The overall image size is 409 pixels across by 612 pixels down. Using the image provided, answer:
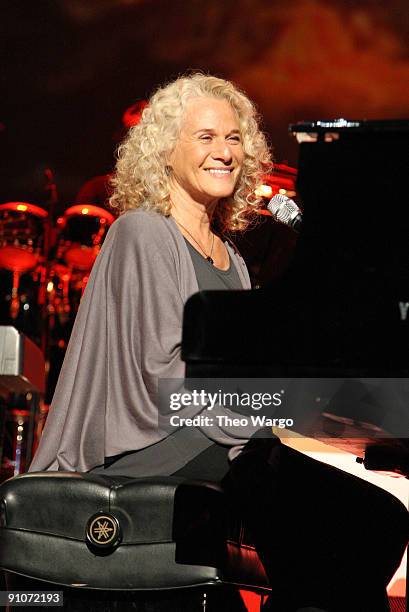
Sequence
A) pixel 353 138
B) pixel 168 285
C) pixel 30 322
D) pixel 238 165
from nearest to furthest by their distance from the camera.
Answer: pixel 353 138 < pixel 168 285 < pixel 238 165 < pixel 30 322

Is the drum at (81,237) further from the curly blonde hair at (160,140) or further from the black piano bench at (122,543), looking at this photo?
the black piano bench at (122,543)

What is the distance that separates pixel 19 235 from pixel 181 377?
4238 mm

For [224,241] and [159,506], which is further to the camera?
[224,241]

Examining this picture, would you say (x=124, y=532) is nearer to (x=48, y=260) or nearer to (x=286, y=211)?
(x=286, y=211)

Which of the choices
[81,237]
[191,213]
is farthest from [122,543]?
[81,237]

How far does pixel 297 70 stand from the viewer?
566 centimetres

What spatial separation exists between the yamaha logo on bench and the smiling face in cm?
78

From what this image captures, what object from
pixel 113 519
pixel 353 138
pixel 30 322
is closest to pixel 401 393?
pixel 353 138

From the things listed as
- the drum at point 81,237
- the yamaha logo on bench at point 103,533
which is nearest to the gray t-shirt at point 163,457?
the yamaha logo on bench at point 103,533

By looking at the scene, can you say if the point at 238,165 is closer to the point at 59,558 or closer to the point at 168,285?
the point at 168,285

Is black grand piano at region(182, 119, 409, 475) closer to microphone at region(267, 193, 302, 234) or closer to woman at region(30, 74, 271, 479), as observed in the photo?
microphone at region(267, 193, 302, 234)

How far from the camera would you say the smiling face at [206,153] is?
2061 millimetres

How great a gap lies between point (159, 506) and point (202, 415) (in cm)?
19

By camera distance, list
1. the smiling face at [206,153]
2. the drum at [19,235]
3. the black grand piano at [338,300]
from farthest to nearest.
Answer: the drum at [19,235] → the smiling face at [206,153] → the black grand piano at [338,300]
